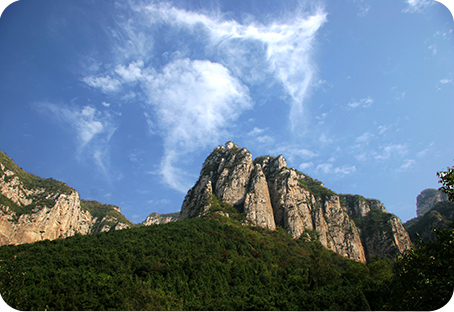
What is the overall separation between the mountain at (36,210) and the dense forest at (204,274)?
5050 centimetres

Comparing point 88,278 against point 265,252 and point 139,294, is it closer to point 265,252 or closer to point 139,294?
point 139,294

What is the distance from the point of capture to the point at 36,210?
116938 mm

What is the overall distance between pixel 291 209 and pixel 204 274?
59664mm

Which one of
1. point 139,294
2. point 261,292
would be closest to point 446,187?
point 139,294

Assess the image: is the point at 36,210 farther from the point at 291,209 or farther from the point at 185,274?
the point at 291,209

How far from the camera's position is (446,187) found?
16.8 m

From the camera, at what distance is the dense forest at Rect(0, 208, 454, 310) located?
1809 centimetres

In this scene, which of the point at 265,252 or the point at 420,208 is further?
the point at 420,208

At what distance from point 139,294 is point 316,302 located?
2775cm

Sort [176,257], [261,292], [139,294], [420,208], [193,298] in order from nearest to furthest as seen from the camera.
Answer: [139,294]
[193,298]
[261,292]
[176,257]
[420,208]

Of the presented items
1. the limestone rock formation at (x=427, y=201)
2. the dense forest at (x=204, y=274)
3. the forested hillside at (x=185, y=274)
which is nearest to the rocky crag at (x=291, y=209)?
the dense forest at (x=204, y=274)

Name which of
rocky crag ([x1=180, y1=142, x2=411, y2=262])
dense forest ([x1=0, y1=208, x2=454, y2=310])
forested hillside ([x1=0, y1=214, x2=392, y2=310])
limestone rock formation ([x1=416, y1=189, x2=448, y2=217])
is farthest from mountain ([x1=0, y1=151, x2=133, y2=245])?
limestone rock formation ([x1=416, y1=189, x2=448, y2=217])

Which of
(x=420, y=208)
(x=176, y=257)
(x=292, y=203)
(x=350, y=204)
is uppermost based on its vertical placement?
(x=420, y=208)

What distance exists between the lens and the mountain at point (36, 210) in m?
105
